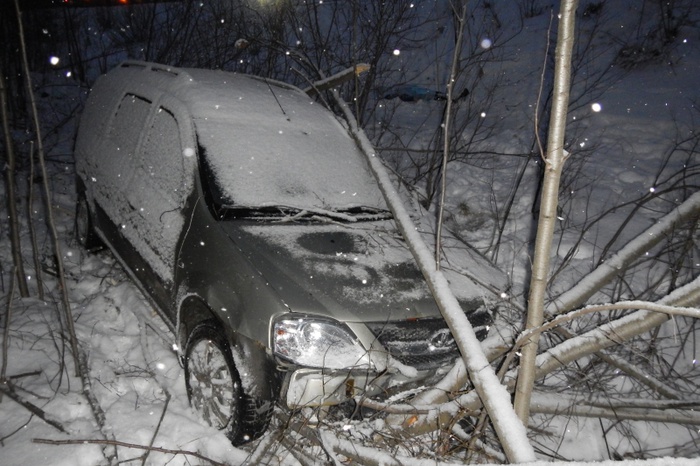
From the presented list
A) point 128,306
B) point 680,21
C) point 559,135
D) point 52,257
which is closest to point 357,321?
point 559,135

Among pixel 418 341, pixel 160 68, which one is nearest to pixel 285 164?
pixel 418 341

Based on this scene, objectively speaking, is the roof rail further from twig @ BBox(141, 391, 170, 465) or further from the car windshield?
twig @ BBox(141, 391, 170, 465)

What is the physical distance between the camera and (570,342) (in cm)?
196

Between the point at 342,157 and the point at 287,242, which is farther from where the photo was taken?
the point at 342,157

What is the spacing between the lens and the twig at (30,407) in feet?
7.68

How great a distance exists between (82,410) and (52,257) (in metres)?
2.15

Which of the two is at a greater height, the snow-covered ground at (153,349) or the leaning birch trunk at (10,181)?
the leaning birch trunk at (10,181)

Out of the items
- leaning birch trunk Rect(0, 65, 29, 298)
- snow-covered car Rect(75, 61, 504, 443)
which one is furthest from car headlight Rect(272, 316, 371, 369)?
leaning birch trunk Rect(0, 65, 29, 298)

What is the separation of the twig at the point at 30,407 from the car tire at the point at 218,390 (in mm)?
657

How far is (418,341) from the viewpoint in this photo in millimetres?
Result: 2232

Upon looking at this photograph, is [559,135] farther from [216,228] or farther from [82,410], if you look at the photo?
[82,410]

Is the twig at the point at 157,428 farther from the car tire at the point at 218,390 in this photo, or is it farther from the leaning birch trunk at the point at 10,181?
the leaning birch trunk at the point at 10,181

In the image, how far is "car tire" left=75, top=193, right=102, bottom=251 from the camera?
415 cm

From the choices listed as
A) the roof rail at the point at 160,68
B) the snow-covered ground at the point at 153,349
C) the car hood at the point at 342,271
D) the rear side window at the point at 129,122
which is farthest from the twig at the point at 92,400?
the roof rail at the point at 160,68
